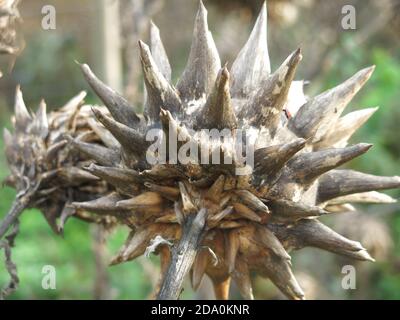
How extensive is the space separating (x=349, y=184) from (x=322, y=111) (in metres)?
0.20

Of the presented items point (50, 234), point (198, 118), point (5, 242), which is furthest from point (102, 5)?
point (50, 234)

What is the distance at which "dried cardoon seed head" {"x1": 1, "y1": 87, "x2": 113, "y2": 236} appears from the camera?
2111 millimetres

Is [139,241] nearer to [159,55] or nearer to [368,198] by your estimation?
[159,55]

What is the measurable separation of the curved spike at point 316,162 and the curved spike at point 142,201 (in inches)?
13.1

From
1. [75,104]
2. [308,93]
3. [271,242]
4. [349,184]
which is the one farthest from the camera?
[308,93]

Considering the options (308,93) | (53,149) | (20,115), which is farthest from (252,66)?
(308,93)

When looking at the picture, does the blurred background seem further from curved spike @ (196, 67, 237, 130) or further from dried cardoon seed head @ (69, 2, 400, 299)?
curved spike @ (196, 67, 237, 130)

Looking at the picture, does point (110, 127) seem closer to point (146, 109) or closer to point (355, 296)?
point (146, 109)

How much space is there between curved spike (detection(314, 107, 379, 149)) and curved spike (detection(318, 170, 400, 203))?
0.10 m

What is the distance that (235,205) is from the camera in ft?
5.37

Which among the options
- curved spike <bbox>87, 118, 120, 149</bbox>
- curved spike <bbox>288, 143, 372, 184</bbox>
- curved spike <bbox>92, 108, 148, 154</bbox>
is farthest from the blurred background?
curved spike <bbox>288, 143, 372, 184</bbox>

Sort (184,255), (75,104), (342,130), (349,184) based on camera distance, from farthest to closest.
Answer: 1. (75,104)
2. (342,130)
3. (349,184)
4. (184,255)

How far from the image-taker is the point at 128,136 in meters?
1.66

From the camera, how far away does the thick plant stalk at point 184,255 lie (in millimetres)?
1473
